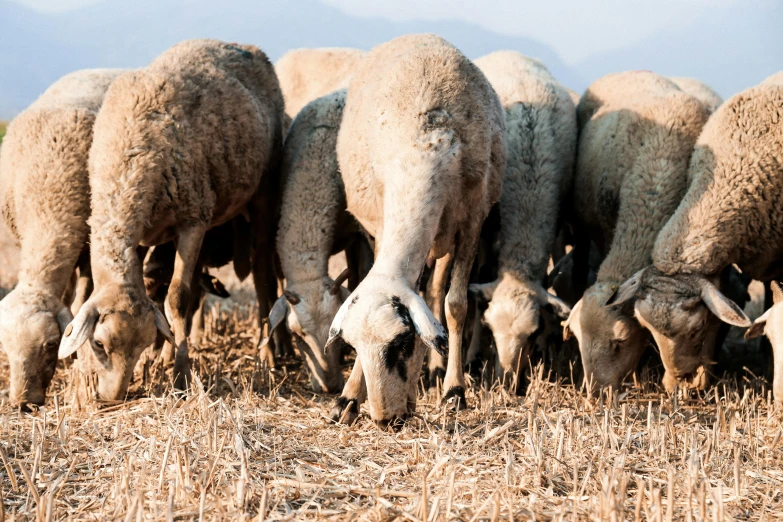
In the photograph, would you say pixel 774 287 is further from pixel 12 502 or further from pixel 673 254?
pixel 12 502

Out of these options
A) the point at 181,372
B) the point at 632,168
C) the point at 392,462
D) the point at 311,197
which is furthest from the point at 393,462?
the point at 632,168

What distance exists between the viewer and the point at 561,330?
7.11 m

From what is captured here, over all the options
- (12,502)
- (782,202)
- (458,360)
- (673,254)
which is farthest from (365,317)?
(782,202)

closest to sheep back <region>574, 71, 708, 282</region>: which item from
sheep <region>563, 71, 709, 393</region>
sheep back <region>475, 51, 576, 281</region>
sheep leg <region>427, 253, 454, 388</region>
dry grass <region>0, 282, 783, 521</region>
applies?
sheep <region>563, 71, 709, 393</region>

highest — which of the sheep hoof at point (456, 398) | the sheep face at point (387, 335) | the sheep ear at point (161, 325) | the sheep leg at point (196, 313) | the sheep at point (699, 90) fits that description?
the sheep at point (699, 90)

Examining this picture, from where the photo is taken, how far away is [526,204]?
7.03 meters

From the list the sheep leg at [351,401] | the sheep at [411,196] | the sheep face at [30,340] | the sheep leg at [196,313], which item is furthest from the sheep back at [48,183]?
the sheep leg at [351,401]

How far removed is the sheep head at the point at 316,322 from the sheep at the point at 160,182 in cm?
78

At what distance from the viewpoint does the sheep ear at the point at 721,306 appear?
227 inches

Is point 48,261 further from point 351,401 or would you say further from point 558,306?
point 558,306

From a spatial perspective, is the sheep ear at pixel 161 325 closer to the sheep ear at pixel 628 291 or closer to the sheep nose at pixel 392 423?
the sheep nose at pixel 392 423

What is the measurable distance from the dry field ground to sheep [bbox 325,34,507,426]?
14.4 inches

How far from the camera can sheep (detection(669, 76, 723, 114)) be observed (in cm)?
938

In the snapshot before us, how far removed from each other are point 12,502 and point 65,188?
10.2ft
